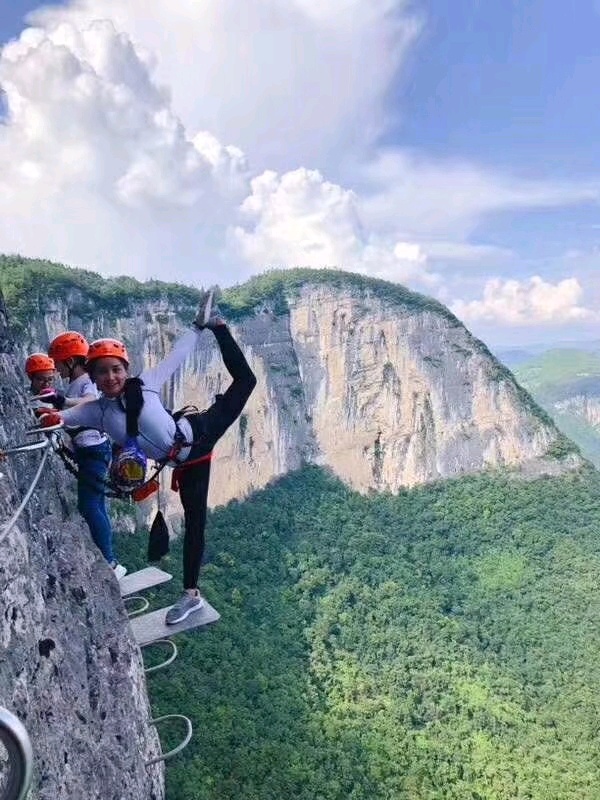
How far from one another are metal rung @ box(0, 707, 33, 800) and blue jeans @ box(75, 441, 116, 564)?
311cm

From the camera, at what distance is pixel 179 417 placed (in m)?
4.80

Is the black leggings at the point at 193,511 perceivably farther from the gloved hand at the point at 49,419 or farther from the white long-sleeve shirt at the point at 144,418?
the gloved hand at the point at 49,419

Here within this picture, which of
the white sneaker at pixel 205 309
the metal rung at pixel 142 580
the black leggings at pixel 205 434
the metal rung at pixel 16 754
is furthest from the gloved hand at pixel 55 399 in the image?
the metal rung at pixel 16 754

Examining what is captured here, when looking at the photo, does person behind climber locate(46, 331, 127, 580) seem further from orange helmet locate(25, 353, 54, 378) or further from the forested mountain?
the forested mountain

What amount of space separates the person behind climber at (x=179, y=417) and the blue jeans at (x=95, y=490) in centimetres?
89

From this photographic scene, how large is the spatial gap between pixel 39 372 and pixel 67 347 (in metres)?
0.42

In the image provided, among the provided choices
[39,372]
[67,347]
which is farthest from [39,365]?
[67,347]

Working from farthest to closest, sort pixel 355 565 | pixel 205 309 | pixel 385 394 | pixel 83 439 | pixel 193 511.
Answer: pixel 385 394
pixel 355 565
pixel 83 439
pixel 193 511
pixel 205 309

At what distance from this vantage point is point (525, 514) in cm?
Answer: 4503

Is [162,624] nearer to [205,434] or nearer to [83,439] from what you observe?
[83,439]

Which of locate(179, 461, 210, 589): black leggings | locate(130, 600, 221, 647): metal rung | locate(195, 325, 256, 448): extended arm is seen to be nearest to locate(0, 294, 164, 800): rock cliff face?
locate(130, 600, 221, 647): metal rung

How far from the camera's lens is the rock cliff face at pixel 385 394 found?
50.3 metres

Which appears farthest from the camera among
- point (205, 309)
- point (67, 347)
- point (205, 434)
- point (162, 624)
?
point (162, 624)

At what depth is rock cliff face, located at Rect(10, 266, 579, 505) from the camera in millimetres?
50312
